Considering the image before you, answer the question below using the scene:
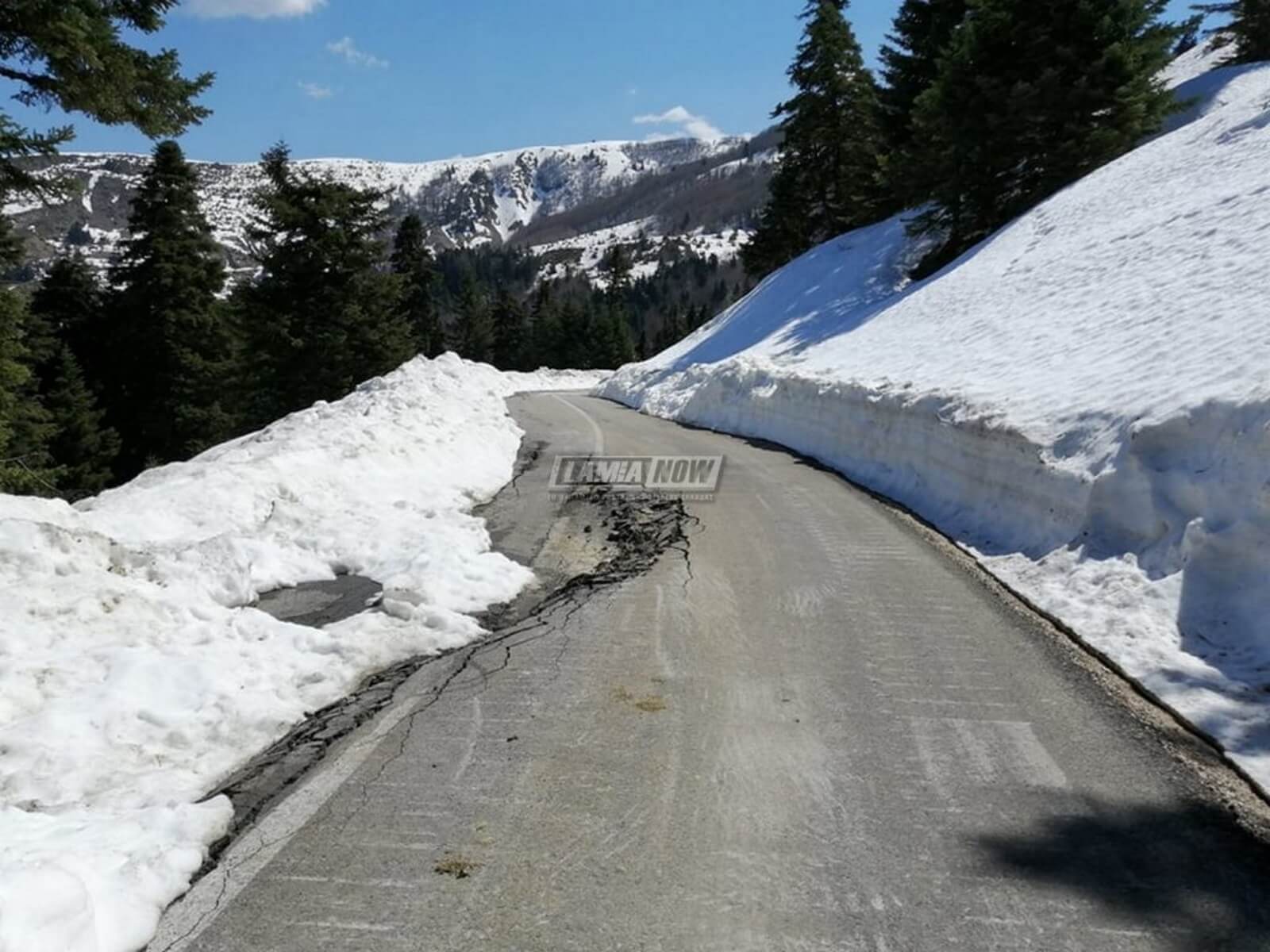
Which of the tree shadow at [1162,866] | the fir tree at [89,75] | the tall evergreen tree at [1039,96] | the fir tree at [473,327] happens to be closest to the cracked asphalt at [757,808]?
the tree shadow at [1162,866]

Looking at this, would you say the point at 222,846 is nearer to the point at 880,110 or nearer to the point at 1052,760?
the point at 1052,760

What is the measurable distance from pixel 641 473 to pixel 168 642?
7520 mm

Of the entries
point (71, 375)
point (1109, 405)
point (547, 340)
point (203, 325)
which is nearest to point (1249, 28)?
point (1109, 405)

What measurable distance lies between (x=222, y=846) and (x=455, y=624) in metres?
2.38

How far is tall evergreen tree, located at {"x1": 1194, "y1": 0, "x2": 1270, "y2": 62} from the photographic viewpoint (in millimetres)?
25875

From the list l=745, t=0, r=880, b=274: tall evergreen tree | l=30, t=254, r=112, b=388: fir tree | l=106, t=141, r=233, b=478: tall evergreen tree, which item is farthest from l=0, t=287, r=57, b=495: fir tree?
l=745, t=0, r=880, b=274: tall evergreen tree

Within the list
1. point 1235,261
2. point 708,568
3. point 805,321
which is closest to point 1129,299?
point 1235,261

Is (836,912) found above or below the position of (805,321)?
below

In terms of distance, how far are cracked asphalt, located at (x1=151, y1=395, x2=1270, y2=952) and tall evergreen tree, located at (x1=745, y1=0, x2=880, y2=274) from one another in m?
29.5

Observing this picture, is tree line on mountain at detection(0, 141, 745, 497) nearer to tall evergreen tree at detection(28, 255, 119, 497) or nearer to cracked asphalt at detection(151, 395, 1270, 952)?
tall evergreen tree at detection(28, 255, 119, 497)

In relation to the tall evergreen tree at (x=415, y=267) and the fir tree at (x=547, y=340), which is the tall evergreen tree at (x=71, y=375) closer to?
the tall evergreen tree at (x=415, y=267)

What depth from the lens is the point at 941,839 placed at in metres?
3.09

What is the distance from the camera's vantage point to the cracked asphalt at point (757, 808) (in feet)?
8.63

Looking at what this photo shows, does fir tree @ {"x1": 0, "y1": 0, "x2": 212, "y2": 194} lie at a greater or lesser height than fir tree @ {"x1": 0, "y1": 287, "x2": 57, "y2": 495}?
greater
